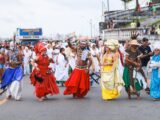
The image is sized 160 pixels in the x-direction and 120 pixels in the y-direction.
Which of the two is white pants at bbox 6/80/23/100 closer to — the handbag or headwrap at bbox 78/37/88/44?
headwrap at bbox 78/37/88/44

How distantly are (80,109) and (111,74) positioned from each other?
2.43m

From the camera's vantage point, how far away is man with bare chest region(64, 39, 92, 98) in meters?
15.9

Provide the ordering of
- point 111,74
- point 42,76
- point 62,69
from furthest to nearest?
point 62,69 < point 42,76 < point 111,74

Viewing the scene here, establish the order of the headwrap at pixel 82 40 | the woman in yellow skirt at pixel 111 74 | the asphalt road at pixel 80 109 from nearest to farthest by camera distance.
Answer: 1. the asphalt road at pixel 80 109
2. the woman in yellow skirt at pixel 111 74
3. the headwrap at pixel 82 40

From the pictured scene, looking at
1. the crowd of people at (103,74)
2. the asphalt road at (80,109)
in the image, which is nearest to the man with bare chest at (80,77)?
the crowd of people at (103,74)

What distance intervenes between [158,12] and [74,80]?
77.0m

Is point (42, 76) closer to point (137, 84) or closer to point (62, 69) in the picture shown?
point (137, 84)

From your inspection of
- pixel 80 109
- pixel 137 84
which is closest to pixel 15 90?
pixel 80 109

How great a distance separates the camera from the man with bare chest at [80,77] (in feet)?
52.1

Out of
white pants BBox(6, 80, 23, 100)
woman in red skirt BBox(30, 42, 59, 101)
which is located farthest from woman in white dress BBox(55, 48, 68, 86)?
woman in red skirt BBox(30, 42, 59, 101)

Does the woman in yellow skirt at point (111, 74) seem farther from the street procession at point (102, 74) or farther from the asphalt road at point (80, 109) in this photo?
the asphalt road at point (80, 109)

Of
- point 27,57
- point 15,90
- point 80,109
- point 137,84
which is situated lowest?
point 80,109

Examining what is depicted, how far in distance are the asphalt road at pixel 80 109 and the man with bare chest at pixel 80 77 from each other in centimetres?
26

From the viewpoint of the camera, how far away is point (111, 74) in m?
15.5
